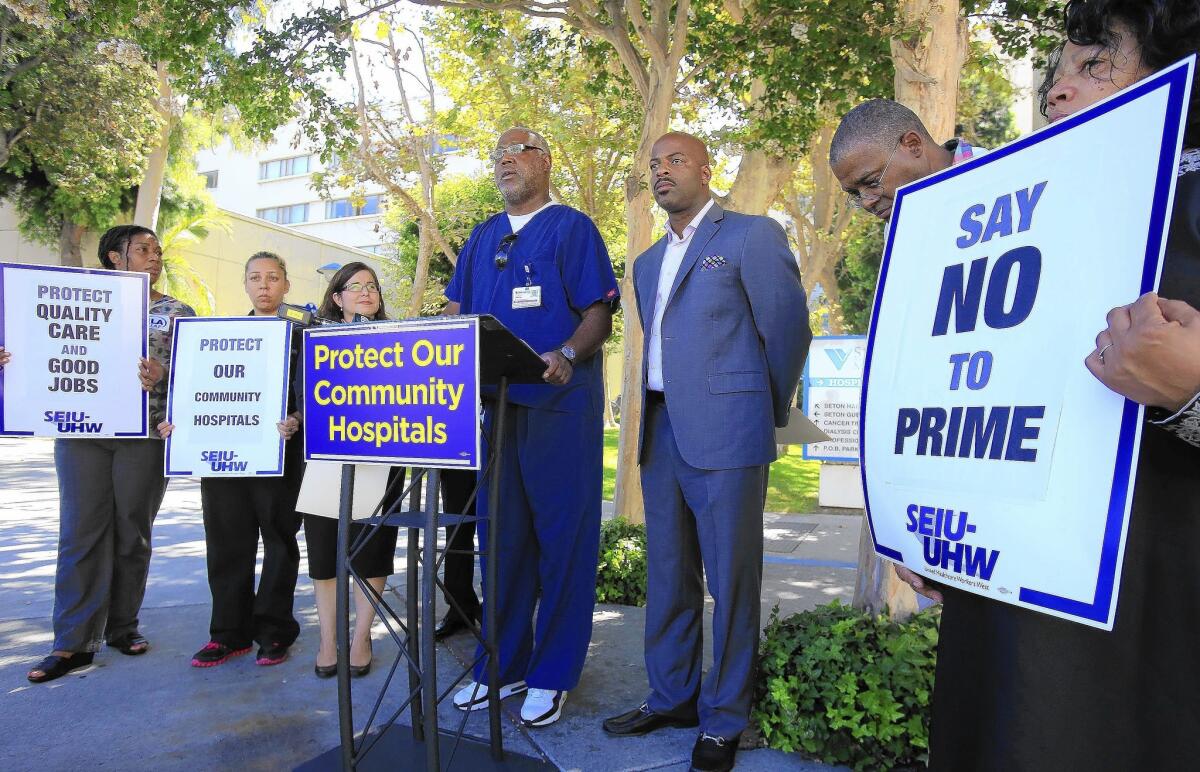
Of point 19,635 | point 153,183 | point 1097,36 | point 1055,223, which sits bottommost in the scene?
point 19,635

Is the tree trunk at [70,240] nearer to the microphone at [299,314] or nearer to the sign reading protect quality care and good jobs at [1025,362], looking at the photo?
the microphone at [299,314]

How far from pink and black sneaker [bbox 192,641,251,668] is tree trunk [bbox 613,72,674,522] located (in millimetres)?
3268

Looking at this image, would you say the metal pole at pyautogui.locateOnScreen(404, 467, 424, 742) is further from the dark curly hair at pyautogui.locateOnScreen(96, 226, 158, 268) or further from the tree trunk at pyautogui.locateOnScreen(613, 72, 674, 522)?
the tree trunk at pyautogui.locateOnScreen(613, 72, 674, 522)

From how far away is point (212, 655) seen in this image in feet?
14.1

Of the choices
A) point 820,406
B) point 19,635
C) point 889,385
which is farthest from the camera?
point 820,406

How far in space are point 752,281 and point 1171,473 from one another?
Answer: 77.8 inches

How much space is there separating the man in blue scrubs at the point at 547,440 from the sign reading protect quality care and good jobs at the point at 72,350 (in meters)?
1.82

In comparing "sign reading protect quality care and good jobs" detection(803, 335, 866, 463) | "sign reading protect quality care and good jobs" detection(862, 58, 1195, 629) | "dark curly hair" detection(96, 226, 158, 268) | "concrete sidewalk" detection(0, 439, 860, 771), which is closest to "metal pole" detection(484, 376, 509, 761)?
"concrete sidewalk" detection(0, 439, 860, 771)

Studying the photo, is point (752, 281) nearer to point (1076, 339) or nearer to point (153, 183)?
point (1076, 339)

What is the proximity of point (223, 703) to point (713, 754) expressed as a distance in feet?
7.28

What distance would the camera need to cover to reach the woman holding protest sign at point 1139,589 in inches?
46.2

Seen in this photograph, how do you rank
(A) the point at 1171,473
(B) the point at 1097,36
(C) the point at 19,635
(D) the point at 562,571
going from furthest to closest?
1. (C) the point at 19,635
2. (D) the point at 562,571
3. (B) the point at 1097,36
4. (A) the point at 1171,473

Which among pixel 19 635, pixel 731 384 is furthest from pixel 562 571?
pixel 19 635

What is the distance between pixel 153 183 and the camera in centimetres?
1941
